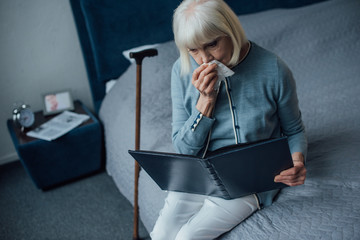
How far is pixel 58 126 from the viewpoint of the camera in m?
2.09

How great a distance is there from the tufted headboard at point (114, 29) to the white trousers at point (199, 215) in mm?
1257

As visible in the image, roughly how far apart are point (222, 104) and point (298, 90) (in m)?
0.91

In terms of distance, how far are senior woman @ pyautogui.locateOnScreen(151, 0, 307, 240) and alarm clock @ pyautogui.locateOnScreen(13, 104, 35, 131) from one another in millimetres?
1216

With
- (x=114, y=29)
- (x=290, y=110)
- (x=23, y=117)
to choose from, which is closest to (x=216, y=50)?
(x=290, y=110)

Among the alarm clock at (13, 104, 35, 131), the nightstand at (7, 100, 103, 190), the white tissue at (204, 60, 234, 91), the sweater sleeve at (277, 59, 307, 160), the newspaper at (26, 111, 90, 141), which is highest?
the white tissue at (204, 60, 234, 91)

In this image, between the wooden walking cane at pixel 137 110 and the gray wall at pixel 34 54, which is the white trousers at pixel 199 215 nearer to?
the wooden walking cane at pixel 137 110

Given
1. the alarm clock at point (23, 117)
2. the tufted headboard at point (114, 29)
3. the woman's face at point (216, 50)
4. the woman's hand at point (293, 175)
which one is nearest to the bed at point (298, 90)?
the tufted headboard at point (114, 29)

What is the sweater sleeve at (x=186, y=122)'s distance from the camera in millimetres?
1170

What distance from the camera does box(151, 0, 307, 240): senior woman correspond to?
108 cm

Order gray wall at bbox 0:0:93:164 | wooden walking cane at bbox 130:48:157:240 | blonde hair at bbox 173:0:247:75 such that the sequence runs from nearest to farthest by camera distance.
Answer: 1. blonde hair at bbox 173:0:247:75
2. wooden walking cane at bbox 130:48:157:240
3. gray wall at bbox 0:0:93:164

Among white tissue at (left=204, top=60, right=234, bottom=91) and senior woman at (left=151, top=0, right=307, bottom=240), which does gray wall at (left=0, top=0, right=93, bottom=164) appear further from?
white tissue at (left=204, top=60, right=234, bottom=91)

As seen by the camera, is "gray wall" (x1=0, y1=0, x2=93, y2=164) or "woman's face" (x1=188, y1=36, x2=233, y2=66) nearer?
"woman's face" (x1=188, y1=36, x2=233, y2=66)

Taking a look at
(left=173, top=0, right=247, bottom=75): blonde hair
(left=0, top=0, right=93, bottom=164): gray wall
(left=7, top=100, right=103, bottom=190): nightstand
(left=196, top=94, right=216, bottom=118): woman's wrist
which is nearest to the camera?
(left=173, top=0, right=247, bottom=75): blonde hair

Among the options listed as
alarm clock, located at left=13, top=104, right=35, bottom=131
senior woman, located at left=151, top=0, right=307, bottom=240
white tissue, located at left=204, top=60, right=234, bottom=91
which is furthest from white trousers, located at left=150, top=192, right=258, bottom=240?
alarm clock, located at left=13, top=104, right=35, bottom=131
